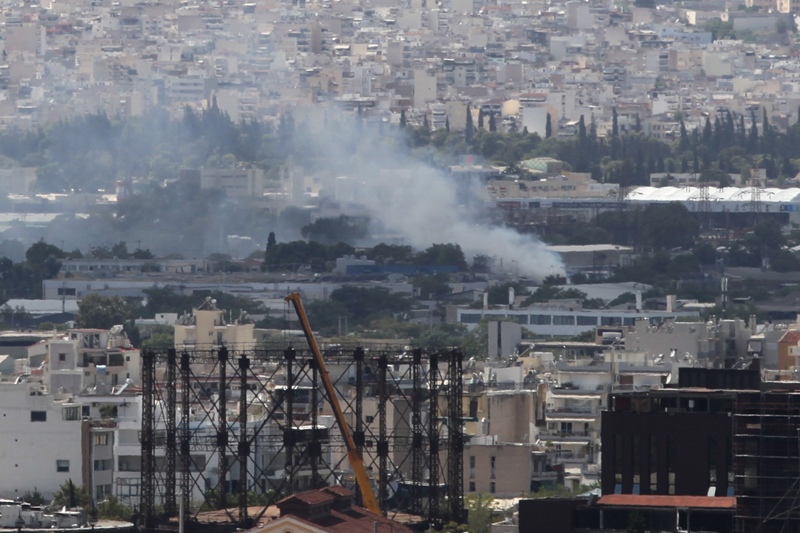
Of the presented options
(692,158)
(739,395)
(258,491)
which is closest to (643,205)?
(692,158)

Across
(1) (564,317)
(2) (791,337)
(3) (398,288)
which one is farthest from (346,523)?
(3) (398,288)

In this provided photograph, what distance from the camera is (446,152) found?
493 ft

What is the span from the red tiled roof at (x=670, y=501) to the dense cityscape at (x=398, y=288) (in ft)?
0.25

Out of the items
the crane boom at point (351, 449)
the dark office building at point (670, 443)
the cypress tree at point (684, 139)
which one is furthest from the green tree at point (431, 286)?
the dark office building at point (670, 443)

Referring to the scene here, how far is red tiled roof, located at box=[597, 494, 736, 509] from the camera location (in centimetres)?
3161

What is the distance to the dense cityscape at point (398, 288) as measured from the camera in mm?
37281

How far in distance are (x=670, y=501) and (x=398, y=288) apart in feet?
240

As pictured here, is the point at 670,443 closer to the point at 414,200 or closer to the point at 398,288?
the point at 398,288

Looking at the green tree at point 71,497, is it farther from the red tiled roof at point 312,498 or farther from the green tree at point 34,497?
the red tiled roof at point 312,498

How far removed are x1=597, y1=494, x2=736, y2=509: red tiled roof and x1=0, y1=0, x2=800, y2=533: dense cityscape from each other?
0.08m

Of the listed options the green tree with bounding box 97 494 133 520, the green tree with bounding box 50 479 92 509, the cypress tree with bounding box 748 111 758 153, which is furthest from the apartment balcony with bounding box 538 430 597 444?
the cypress tree with bounding box 748 111 758 153

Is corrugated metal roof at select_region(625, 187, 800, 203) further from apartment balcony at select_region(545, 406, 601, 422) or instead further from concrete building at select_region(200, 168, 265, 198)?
apartment balcony at select_region(545, 406, 601, 422)

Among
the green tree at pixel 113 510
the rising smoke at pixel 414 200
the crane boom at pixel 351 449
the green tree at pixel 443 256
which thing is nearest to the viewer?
the crane boom at pixel 351 449

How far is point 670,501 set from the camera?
105 feet
